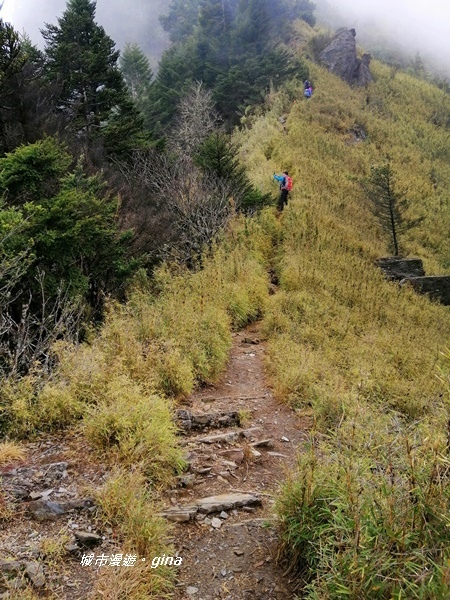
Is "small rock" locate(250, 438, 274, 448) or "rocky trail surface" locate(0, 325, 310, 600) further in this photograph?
"small rock" locate(250, 438, 274, 448)

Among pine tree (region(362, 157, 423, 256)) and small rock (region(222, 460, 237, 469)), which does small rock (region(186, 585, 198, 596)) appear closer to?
small rock (region(222, 460, 237, 469))

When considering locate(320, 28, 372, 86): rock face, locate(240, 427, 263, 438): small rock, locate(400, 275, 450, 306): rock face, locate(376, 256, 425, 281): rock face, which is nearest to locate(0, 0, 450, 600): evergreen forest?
locate(376, 256, 425, 281): rock face

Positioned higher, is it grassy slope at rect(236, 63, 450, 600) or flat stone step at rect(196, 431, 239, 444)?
grassy slope at rect(236, 63, 450, 600)

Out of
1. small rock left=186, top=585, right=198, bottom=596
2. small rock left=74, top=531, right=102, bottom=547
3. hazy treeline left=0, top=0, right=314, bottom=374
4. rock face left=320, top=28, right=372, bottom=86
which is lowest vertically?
small rock left=186, top=585, right=198, bottom=596

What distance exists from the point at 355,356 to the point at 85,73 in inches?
631

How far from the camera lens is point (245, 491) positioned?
12.0 feet

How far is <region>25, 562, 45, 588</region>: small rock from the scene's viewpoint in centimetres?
236

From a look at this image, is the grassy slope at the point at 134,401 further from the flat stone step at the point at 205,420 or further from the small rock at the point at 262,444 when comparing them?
the small rock at the point at 262,444

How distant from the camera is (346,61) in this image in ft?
109

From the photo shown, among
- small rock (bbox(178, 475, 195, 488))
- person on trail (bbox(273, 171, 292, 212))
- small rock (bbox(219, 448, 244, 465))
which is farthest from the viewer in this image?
person on trail (bbox(273, 171, 292, 212))

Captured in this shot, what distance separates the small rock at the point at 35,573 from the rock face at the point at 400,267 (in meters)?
11.9

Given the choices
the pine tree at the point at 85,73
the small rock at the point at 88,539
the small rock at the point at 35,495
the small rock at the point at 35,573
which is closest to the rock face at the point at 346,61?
the pine tree at the point at 85,73

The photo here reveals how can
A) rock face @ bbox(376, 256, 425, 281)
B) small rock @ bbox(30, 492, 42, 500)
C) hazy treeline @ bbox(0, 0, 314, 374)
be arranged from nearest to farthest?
small rock @ bbox(30, 492, 42, 500)
hazy treeline @ bbox(0, 0, 314, 374)
rock face @ bbox(376, 256, 425, 281)

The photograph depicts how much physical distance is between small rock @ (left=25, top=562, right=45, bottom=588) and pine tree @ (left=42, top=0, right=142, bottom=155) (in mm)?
15696
